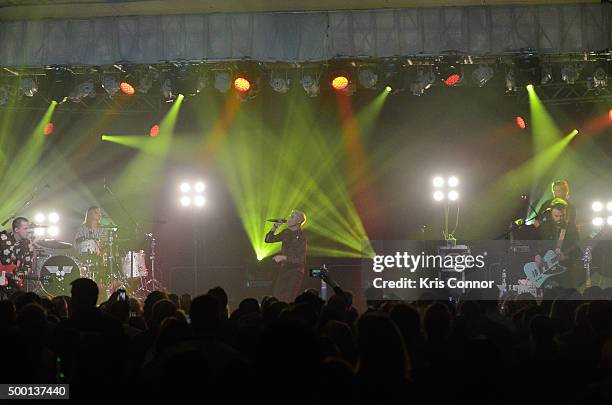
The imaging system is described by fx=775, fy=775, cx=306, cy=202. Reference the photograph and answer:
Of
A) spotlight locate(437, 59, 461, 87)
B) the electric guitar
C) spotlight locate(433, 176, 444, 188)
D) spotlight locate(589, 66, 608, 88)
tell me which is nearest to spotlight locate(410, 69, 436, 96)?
spotlight locate(437, 59, 461, 87)

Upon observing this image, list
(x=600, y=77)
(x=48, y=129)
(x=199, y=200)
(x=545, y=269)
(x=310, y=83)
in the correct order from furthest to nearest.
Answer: (x=199, y=200)
(x=48, y=129)
(x=310, y=83)
(x=600, y=77)
(x=545, y=269)

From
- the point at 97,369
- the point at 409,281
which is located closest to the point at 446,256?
the point at 409,281

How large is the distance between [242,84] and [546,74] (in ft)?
18.6

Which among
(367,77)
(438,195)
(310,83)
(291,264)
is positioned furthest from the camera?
(438,195)

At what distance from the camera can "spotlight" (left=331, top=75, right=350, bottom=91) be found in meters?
14.5

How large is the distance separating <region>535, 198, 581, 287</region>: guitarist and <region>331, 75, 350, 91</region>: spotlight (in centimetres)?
433

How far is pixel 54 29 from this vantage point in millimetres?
14812

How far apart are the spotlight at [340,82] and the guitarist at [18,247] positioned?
6306 millimetres

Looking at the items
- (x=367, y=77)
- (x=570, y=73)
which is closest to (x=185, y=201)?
(x=367, y=77)

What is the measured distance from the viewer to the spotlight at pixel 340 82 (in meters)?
14.5

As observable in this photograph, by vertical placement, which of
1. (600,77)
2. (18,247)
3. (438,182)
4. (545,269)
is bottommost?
(545,269)

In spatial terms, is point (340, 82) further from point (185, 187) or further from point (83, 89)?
point (83, 89)

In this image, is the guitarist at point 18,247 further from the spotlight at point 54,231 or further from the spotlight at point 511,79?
the spotlight at point 511,79

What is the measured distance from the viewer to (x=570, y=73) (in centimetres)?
1434
